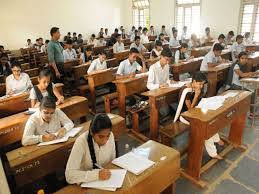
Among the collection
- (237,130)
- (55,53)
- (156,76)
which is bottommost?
(237,130)

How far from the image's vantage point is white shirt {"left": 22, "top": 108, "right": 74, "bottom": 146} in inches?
97.5

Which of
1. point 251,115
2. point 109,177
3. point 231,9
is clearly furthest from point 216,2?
point 109,177

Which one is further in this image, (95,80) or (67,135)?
(95,80)

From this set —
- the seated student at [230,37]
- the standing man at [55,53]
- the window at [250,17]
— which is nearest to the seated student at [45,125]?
the standing man at [55,53]

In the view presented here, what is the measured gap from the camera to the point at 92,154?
200 centimetres

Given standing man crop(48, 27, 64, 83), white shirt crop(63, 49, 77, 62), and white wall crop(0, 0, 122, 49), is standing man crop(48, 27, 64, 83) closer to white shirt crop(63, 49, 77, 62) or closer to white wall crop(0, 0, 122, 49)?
white shirt crop(63, 49, 77, 62)

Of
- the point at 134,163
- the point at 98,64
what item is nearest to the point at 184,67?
the point at 98,64

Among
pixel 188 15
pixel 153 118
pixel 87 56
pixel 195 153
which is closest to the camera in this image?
pixel 195 153

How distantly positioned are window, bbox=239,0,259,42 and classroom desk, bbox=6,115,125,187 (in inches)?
381

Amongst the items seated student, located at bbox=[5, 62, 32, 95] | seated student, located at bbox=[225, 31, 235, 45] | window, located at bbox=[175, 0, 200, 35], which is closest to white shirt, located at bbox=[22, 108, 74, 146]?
seated student, located at bbox=[5, 62, 32, 95]

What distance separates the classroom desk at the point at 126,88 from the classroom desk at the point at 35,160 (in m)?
1.96

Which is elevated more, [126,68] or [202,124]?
[126,68]

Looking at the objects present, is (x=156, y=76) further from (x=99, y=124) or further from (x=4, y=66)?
(x=4, y=66)

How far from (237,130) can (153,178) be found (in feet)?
7.53
